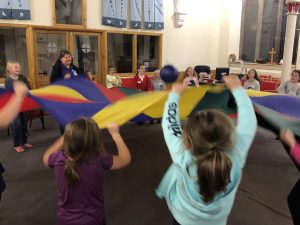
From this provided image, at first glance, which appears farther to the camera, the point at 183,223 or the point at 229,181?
the point at 183,223

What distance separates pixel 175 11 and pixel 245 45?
2.08 metres

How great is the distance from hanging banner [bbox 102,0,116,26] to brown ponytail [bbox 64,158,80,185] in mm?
5271

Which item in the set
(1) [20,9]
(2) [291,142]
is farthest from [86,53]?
(2) [291,142]

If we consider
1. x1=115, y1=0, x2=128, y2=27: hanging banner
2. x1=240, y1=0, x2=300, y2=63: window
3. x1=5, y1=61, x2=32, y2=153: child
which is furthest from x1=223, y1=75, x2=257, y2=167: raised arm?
x1=240, y1=0, x2=300, y2=63: window

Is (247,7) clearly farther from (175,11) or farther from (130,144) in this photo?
(130,144)

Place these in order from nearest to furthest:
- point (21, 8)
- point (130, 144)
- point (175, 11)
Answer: point (130, 144), point (21, 8), point (175, 11)

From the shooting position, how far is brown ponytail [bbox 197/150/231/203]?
1.01 m

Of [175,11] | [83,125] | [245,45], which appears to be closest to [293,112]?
[83,125]

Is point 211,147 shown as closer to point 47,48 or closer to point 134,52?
point 47,48

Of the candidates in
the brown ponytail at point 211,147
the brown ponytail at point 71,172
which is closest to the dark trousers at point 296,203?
the brown ponytail at point 211,147

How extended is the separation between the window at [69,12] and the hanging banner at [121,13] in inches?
30.1

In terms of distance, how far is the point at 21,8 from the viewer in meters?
5.13

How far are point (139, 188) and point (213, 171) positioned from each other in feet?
6.34

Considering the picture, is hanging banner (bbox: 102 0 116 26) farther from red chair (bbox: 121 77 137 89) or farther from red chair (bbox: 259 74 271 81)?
red chair (bbox: 259 74 271 81)
